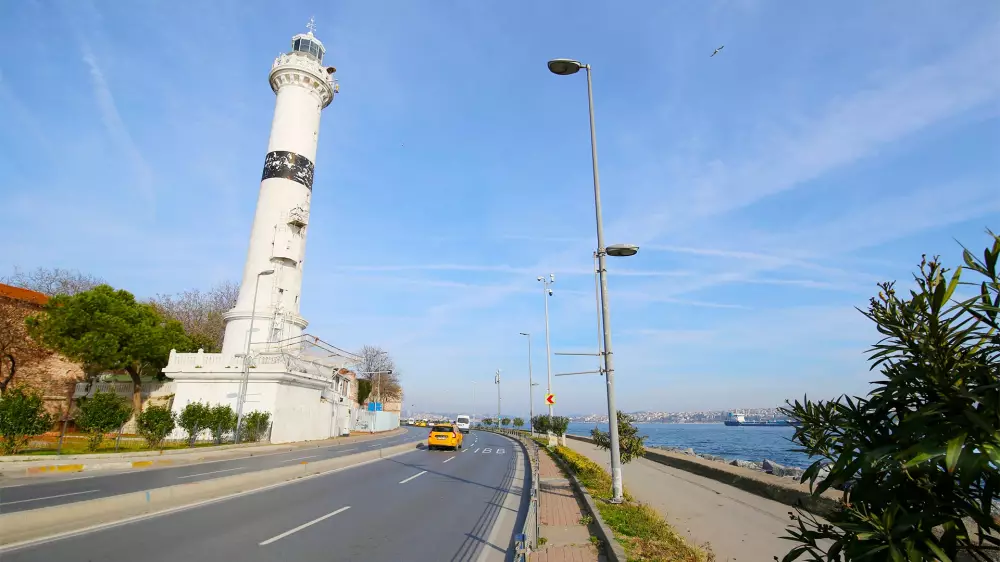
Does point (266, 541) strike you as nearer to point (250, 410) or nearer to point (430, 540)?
point (430, 540)

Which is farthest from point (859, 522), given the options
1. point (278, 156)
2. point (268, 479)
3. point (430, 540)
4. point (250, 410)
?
point (278, 156)

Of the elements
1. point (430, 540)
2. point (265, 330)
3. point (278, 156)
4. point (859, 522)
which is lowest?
point (430, 540)

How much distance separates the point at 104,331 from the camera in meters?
34.2

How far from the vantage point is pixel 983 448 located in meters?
2.22

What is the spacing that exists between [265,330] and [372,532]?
1352 inches

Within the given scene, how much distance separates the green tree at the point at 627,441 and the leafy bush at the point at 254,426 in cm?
2633

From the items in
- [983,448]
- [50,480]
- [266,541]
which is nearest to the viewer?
[983,448]

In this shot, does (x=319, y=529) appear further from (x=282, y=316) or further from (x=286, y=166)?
(x=286, y=166)

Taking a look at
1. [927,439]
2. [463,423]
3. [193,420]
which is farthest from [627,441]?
[463,423]

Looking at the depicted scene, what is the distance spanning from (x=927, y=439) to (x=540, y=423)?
1964 inches

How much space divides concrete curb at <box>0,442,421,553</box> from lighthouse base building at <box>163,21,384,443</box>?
21.5 m

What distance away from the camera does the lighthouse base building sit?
36.2m

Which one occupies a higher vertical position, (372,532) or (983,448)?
(983,448)

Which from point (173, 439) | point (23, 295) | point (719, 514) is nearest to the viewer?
point (719, 514)
